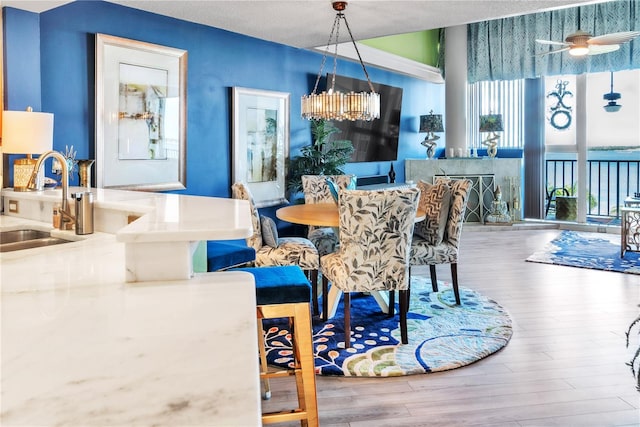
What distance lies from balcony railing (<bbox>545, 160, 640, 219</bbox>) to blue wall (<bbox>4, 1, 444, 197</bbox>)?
11.5 feet

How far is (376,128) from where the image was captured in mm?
7223

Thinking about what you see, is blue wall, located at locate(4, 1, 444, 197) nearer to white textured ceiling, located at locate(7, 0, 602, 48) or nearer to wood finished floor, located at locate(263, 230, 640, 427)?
white textured ceiling, located at locate(7, 0, 602, 48)

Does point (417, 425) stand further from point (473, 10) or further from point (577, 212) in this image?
point (577, 212)

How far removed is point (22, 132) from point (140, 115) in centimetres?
131

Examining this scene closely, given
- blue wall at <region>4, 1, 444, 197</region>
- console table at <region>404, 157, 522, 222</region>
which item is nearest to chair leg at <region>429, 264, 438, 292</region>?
blue wall at <region>4, 1, 444, 197</region>

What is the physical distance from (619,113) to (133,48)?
7.17 metres

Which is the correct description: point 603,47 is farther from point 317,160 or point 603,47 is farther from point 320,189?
point 320,189

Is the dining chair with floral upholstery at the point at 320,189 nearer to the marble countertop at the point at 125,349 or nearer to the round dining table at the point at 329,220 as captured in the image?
the round dining table at the point at 329,220

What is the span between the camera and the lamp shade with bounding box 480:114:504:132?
7.98 meters

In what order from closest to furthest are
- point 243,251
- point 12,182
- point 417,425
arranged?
point 417,425
point 12,182
point 243,251

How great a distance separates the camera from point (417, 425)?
2344 mm

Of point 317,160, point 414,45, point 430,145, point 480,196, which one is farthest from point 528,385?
point 414,45

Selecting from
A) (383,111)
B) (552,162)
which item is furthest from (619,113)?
(383,111)

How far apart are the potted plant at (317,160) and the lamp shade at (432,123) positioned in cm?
246
